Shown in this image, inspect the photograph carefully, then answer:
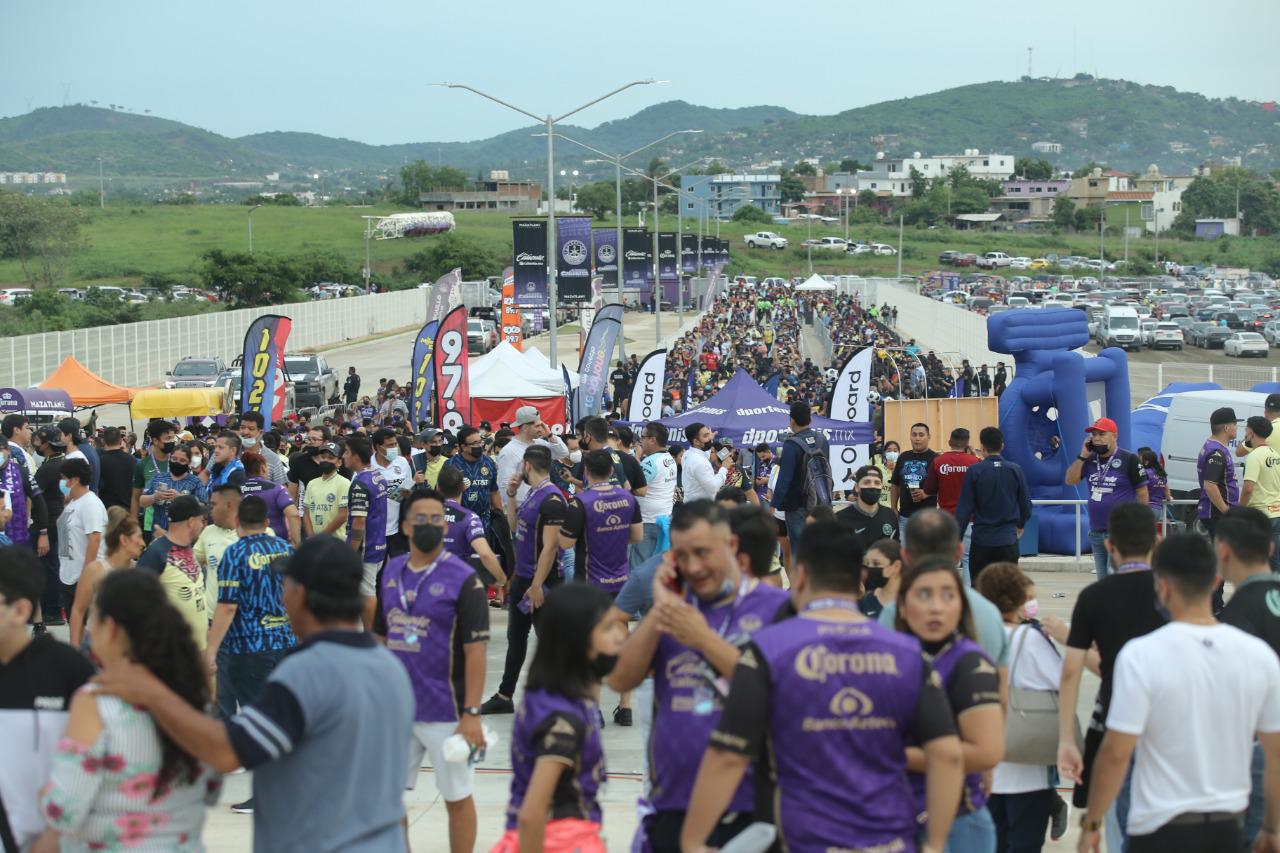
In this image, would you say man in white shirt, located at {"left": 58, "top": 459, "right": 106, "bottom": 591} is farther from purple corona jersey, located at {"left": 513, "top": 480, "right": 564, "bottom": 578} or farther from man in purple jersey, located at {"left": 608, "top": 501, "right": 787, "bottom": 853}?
man in purple jersey, located at {"left": 608, "top": 501, "right": 787, "bottom": 853}

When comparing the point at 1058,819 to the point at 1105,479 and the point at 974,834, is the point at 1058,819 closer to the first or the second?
the point at 974,834

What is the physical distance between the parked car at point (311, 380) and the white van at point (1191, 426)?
23.4 m

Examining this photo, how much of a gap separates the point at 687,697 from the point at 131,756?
5.52 ft

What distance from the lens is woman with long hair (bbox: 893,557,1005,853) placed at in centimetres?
455

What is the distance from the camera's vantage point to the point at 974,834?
521cm

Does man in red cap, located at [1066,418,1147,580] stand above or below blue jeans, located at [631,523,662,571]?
above

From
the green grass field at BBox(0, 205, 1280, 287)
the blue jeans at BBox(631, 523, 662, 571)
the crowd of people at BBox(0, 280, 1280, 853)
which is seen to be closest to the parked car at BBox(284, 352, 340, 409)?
the blue jeans at BBox(631, 523, 662, 571)

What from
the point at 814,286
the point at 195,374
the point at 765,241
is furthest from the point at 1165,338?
the point at 765,241

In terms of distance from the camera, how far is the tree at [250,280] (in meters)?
76.2

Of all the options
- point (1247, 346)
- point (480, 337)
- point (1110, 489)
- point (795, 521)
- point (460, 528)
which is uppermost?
point (460, 528)

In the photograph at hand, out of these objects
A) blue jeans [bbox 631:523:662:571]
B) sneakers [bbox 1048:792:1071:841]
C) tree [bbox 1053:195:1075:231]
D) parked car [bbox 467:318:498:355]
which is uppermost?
tree [bbox 1053:195:1075:231]

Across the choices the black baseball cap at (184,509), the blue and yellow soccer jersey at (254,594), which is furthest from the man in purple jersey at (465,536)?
the black baseball cap at (184,509)

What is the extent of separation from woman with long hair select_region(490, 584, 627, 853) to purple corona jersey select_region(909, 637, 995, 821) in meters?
0.99

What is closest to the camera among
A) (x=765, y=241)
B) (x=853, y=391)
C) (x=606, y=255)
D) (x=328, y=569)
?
(x=328, y=569)
